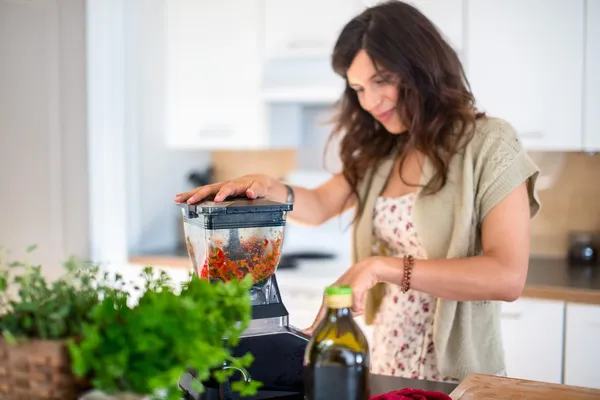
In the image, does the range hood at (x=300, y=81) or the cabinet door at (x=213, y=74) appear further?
the cabinet door at (x=213, y=74)

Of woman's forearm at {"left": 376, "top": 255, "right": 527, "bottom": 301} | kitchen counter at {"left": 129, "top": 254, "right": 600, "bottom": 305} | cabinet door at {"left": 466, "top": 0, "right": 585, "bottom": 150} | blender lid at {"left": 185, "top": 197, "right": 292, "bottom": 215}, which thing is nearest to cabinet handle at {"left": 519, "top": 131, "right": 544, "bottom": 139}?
cabinet door at {"left": 466, "top": 0, "right": 585, "bottom": 150}

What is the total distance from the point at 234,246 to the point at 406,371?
70 centimetres

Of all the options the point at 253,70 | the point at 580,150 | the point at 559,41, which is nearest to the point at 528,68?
the point at 559,41

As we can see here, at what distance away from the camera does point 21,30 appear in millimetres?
3230

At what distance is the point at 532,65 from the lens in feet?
8.19

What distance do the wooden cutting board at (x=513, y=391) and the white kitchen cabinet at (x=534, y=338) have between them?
1.11 m

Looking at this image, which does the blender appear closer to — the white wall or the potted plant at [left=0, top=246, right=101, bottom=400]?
the potted plant at [left=0, top=246, right=101, bottom=400]

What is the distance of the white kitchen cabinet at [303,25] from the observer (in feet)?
9.00

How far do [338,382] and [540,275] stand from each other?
5.61 ft

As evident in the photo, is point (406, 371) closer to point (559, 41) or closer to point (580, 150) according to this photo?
point (580, 150)

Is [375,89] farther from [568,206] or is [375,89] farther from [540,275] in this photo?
[568,206]

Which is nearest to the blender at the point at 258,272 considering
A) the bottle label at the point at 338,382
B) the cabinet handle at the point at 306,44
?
the bottle label at the point at 338,382

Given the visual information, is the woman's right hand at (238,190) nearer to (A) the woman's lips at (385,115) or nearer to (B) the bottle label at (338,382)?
(A) the woman's lips at (385,115)

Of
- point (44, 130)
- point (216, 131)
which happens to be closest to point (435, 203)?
point (216, 131)
